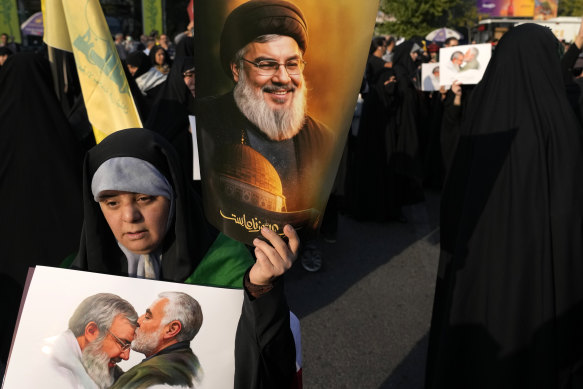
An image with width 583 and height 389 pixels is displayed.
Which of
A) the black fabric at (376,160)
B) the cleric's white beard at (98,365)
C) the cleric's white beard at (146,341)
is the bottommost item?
the black fabric at (376,160)

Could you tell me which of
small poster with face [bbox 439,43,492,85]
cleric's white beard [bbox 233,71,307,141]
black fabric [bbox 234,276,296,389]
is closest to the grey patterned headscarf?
black fabric [bbox 234,276,296,389]

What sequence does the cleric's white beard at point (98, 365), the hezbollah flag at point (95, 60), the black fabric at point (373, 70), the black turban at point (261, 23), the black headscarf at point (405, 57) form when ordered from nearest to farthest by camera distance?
the black turban at point (261, 23), the cleric's white beard at point (98, 365), the hezbollah flag at point (95, 60), the black fabric at point (373, 70), the black headscarf at point (405, 57)

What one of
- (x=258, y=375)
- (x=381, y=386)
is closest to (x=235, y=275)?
(x=258, y=375)

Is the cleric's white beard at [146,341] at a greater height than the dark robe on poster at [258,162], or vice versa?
the dark robe on poster at [258,162]

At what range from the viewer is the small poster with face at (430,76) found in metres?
7.92

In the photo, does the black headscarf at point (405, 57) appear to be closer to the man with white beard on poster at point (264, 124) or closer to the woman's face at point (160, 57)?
the woman's face at point (160, 57)

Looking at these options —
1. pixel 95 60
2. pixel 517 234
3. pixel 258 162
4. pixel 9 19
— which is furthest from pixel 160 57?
pixel 9 19

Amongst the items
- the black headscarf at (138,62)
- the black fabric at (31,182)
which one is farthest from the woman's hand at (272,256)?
the black headscarf at (138,62)

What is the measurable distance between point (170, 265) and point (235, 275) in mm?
203

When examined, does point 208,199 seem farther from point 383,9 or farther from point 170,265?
point 383,9

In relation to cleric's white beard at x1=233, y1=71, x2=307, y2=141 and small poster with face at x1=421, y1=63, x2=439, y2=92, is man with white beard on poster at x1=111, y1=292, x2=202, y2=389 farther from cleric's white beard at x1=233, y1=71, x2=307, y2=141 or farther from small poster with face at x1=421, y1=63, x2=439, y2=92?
small poster with face at x1=421, y1=63, x2=439, y2=92

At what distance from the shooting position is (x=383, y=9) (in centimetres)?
2892

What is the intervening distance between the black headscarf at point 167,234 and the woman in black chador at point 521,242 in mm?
1616

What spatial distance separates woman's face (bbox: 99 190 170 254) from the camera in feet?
4.95
